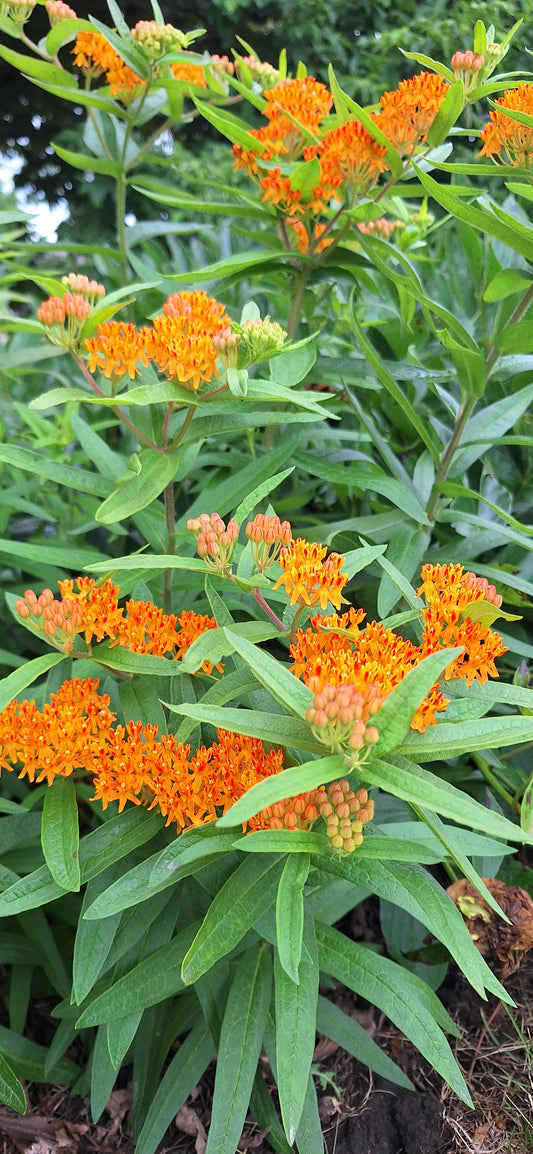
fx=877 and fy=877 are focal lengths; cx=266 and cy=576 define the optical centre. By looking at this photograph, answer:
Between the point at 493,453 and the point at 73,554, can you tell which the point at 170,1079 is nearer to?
the point at 73,554

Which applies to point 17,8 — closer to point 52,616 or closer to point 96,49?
point 96,49

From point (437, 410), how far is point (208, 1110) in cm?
202

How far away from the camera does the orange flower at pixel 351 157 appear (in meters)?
1.86

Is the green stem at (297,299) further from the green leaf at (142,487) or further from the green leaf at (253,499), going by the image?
the green leaf at (253,499)

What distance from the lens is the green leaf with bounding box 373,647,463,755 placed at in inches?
42.6

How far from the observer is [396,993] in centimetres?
148

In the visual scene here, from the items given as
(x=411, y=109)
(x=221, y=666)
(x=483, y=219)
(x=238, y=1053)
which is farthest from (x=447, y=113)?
(x=238, y=1053)

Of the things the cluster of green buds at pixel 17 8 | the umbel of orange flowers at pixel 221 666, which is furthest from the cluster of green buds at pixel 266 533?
the cluster of green buds at pixel 17 8

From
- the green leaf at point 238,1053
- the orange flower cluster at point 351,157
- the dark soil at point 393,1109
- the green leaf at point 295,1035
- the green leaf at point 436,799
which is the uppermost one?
the orange flower cluster at point 351,157

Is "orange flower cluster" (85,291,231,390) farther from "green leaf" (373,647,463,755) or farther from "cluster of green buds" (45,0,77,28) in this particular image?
"cluster of green buds" (45,0,77,28)

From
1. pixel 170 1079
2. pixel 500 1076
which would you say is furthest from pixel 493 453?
pixel 170 1079

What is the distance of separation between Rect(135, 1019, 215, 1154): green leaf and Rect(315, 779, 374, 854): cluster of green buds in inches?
27.9

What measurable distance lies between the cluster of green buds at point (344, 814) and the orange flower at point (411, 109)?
1.36 metres

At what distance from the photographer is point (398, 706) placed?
3.59ft
